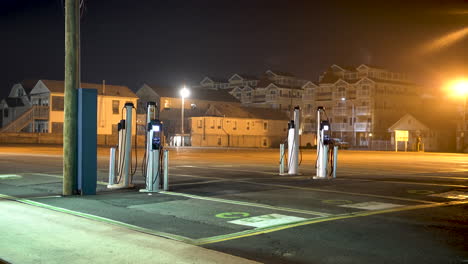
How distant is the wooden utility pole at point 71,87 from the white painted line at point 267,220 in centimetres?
532

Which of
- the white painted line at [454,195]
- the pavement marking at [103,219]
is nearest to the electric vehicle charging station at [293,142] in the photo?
the white painted line at [454,195]

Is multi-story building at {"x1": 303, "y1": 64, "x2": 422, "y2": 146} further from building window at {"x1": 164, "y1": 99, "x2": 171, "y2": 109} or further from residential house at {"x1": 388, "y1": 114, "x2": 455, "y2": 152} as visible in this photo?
building window at {"x1": 164, "y1": 99, "x2": 171, "y2": 109}

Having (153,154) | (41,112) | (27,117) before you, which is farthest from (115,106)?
(153,154)

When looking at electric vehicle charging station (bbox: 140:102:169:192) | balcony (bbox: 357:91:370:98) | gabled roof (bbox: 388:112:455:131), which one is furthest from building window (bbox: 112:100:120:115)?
electric vehicle charging station (bbox: 140:102:169:192)

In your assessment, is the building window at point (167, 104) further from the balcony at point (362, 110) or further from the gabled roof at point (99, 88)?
the balcony at point (362, 110)

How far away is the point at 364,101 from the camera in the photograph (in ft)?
297

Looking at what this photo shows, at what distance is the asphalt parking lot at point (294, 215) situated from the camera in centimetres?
696

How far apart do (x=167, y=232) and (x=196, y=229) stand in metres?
0.55

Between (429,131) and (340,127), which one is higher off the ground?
(340,127)

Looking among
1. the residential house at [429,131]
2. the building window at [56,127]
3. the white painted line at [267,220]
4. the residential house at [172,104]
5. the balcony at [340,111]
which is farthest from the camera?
the balcony at [340,111]

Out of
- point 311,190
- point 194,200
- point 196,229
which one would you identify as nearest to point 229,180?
point 311,190

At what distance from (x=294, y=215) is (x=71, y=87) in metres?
6.55

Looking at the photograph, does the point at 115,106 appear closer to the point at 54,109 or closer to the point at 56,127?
the point at 54,109

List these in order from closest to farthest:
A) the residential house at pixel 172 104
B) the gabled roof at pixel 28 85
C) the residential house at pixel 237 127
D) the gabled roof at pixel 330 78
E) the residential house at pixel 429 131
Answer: the residential house at pixel 429 131
the gabled roof at pixel 28 85
the residential house at pixel 237 127
the residential house at pixel 172 104
the gabled roof at pixel 330 78
